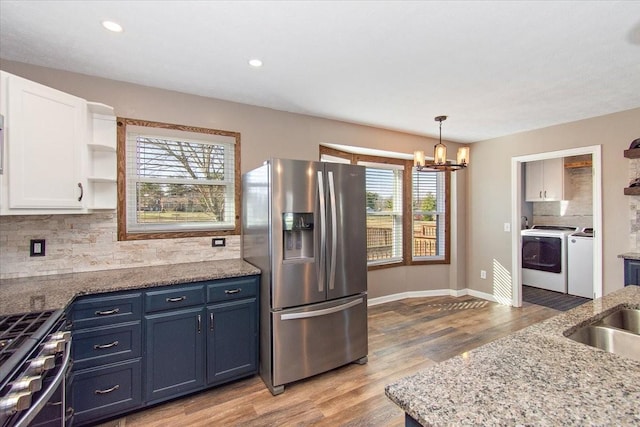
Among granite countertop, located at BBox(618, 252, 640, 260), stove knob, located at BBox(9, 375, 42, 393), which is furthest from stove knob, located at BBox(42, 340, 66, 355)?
granite countertop, located at BBox(618, 252, 640, 260)

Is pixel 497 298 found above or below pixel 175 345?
below

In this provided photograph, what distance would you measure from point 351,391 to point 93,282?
2.07m

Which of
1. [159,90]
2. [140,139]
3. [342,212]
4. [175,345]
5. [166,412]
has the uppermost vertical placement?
[159,90]

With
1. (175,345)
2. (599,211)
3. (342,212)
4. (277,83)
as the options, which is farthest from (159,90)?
(599,211)

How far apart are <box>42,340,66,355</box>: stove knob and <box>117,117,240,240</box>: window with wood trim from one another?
133cm

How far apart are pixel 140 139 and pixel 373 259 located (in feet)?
10.7

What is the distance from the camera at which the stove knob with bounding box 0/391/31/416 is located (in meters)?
0.99

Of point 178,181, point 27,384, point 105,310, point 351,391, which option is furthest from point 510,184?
point 27,384

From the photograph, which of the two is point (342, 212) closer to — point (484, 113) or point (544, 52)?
point (544, 52)

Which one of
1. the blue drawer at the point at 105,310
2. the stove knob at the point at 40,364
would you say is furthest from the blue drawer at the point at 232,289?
the stove knob at the point at 40,364

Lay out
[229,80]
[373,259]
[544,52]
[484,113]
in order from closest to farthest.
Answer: [544,52] → [229,80] → [484,113] → [373,259]

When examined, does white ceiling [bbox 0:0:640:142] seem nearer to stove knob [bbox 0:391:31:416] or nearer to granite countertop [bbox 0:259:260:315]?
granite countertop [bbox 0:259:260:315]

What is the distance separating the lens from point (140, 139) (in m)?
2.68

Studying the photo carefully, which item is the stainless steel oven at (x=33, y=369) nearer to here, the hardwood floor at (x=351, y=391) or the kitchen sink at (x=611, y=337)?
the hardwood floor at (x=351, y=391)
